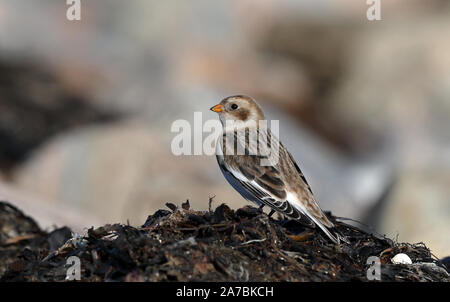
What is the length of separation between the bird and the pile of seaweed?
9.3 inches

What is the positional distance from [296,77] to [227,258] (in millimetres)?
12685

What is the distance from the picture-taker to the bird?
5.71 metres

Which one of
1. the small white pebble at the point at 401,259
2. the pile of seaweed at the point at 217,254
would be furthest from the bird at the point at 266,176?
the small white pebble at the point at 401,259

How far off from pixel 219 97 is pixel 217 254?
9801 millimetres

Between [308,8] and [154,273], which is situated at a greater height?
[308,8]

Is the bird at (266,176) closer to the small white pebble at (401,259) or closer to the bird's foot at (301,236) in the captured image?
the bird's foot at (301,236)

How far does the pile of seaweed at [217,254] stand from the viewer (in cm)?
436

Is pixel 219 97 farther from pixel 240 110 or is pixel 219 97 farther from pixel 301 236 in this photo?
pixel 301 236

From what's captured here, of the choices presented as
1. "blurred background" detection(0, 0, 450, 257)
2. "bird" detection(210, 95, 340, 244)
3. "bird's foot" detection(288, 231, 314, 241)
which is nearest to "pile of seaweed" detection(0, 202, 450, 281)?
"bird's foot" detection(288, 231, 314, 241)

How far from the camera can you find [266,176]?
607 cm

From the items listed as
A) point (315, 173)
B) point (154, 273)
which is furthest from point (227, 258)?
point (315, 173)

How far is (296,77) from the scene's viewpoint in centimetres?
1677
